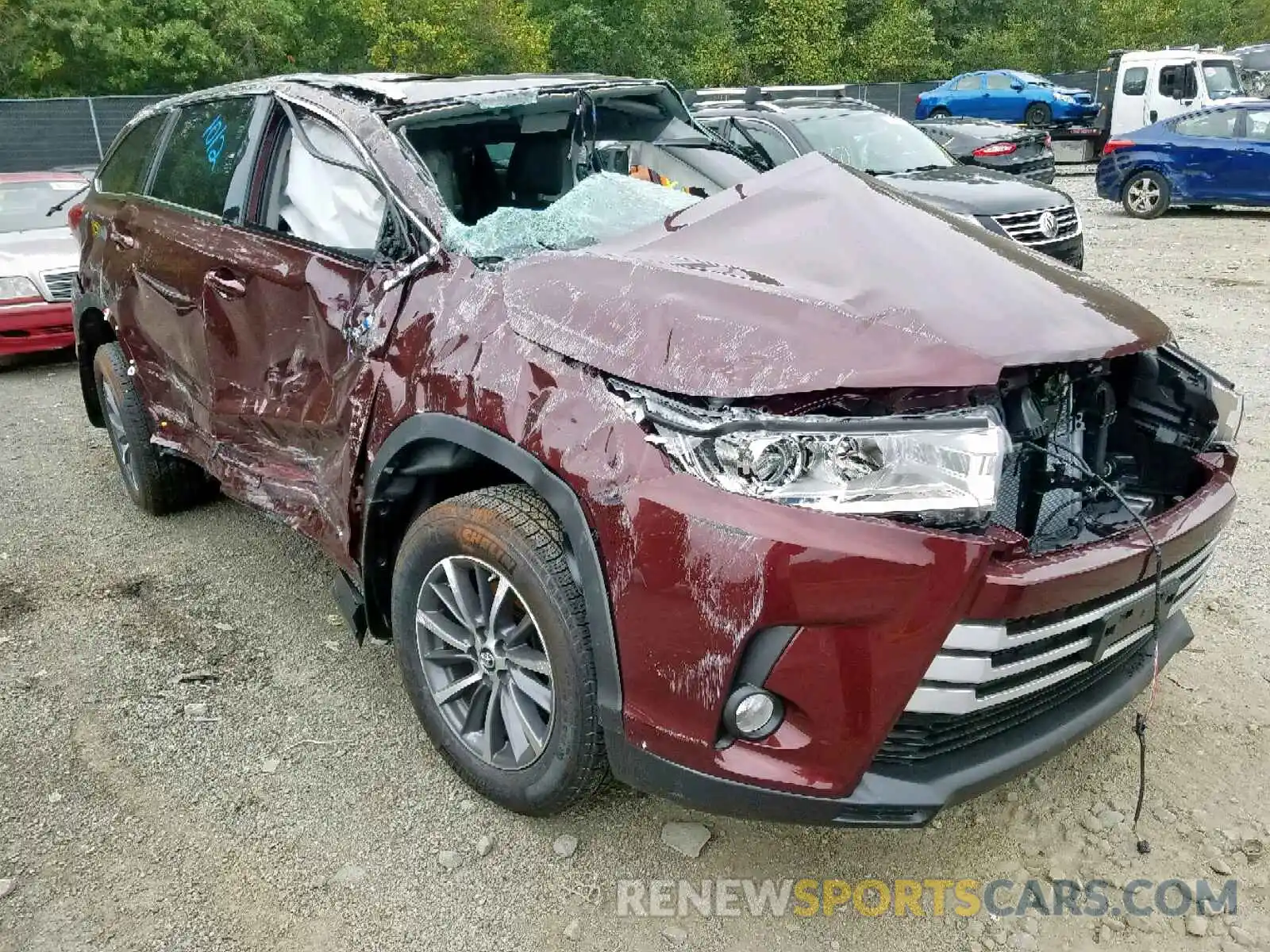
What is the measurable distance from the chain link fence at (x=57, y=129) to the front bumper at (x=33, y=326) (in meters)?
14.2

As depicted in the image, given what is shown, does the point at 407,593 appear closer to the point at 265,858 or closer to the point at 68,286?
the point at 265,858

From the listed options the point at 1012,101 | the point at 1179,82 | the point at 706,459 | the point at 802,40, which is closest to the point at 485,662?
the point at 706,459

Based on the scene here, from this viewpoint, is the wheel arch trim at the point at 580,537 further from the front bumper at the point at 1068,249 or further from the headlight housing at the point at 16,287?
the front bumper at the point at 1068,249

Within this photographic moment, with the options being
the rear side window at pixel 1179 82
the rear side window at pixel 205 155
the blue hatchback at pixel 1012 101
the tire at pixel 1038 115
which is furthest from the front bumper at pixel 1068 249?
the tire at pixel 1038 115

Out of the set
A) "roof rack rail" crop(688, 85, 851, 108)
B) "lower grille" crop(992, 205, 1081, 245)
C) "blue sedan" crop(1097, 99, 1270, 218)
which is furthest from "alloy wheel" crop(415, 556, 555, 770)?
"blue sedan" crop(1097, 99, 1270, 218)

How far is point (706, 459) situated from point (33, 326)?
286 inches

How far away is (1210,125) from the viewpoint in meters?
12.9

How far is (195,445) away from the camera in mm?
3951

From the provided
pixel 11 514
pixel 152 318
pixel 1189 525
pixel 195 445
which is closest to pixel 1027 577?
pixel 1189 525

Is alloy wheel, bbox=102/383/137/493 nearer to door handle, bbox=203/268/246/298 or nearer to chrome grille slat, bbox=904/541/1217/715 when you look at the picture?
door handle, bbox=203/268/246/298

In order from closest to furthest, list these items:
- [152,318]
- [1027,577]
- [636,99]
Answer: [1027,577] → [636,99] → [152,318]

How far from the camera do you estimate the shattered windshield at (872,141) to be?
890 centimetres

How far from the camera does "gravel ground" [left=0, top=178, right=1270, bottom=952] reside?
2.36 meters

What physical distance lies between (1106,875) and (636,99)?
Result: 2874mm
